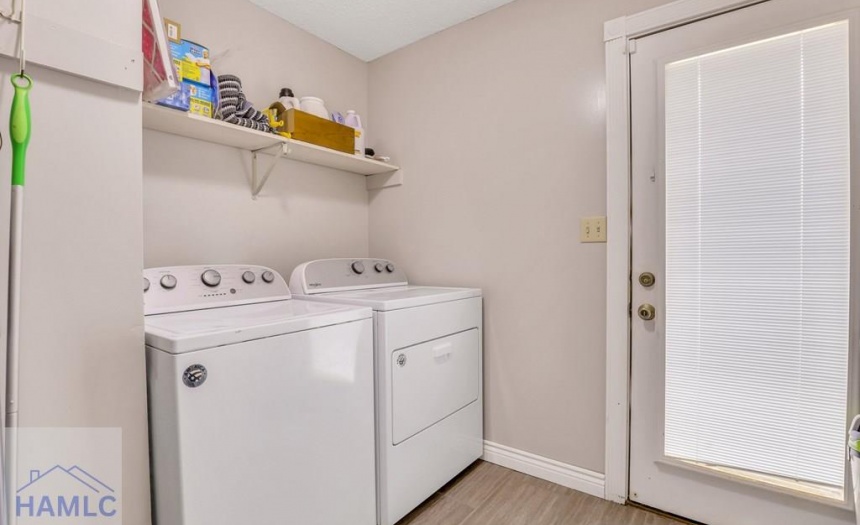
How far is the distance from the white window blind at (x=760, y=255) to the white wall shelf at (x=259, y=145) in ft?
4.75

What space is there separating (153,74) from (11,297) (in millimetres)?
722

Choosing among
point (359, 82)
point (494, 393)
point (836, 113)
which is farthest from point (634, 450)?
point (359, 82)

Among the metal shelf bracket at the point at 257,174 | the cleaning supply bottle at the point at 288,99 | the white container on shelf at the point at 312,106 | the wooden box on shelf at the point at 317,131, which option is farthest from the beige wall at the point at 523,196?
the metal shelf bracket at the point at 257,174

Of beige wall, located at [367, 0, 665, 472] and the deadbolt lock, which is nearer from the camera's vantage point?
the deadbolt lock

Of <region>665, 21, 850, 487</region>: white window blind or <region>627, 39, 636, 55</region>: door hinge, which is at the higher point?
<region>627, 39, 636, 55</region>: door hinge

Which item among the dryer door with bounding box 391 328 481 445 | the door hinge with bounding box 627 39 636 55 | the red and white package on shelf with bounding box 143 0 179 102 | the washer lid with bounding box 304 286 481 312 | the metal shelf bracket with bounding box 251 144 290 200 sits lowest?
the dryer door with bounding box 391 328 481 445

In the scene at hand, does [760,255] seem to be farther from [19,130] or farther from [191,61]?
[191,61]

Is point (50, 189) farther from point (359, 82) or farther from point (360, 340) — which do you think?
point (359, 82)

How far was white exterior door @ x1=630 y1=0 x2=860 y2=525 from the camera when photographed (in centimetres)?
127

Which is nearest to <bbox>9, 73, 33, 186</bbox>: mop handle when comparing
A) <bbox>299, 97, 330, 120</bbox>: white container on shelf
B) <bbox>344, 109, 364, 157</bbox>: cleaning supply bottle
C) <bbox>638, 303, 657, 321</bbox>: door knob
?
<bbox>299, 97, 330, 120</bbox>: white container on shelf

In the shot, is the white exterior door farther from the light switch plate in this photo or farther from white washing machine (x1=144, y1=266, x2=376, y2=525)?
white washing machine (x1=144, y1=266, x2=376, y2=525)

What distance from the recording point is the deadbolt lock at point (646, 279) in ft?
5.14

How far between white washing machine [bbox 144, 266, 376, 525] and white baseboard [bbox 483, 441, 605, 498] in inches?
29.7

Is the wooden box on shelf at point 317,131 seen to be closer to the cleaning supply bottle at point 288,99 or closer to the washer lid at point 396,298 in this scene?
the cleaning supply bottle at point 288,99
